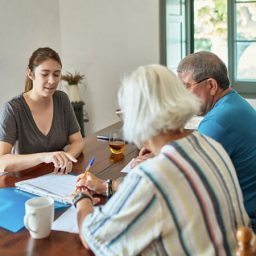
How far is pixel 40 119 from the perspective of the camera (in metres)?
2.23

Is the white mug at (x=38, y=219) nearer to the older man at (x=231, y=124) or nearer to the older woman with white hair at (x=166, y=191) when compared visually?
the older woman with white hair at (x=166, y=191)

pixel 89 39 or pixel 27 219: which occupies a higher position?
pixel 89 39

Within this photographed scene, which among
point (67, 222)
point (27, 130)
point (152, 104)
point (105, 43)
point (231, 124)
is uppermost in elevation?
point (105, 43)

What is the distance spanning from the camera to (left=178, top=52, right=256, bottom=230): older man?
63.2 inches

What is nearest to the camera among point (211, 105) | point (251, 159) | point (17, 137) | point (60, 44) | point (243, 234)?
point (243, 234)

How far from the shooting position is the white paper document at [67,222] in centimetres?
129

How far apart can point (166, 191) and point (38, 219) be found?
0.44 meters

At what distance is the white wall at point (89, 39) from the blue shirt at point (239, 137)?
2205mm

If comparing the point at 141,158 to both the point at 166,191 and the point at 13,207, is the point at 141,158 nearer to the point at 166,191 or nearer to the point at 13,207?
the point at 13,207

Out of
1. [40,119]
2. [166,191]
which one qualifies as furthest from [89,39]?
[166,191]

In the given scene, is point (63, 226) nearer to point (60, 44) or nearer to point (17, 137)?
point (17, 137)

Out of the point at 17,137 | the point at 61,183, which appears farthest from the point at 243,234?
the point at 17,137

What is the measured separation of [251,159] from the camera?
5.35ft

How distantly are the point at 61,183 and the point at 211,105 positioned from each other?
703mm
